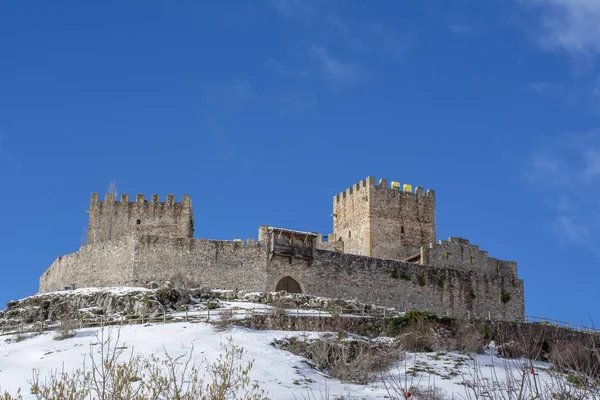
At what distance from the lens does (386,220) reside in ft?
199

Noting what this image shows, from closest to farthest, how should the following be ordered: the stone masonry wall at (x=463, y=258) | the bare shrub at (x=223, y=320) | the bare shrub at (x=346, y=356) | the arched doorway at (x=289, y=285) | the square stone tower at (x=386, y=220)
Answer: the bare shrub at (x=346, y=356)
the bare shrub at (x=223, y=320)
the arched doorway at (x=289, y=285)
the stone masonry wall at (x=463, y=258)
the square stone tower at (x=386, y=220)

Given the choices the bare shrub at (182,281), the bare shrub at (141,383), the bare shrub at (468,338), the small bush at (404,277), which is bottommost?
the bare shrub at (141,383)

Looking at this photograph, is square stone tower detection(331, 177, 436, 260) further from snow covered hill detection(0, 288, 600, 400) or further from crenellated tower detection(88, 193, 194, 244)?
crenellated tower detection(88, 193, 194, 244)

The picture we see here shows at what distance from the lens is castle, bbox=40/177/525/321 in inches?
1973

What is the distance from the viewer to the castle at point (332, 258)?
50125 millimetres

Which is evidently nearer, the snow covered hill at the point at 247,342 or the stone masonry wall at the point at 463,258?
the snow covered hill at the point at 247,342

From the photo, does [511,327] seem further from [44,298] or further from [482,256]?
[44,298]

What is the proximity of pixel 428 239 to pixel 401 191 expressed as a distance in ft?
12.3

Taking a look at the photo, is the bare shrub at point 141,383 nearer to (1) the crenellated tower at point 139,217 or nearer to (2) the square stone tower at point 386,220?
(1) the crenellated tower at point 139,217

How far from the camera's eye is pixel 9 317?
4634 cm

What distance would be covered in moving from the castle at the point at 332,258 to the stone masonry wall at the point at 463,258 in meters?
0.07

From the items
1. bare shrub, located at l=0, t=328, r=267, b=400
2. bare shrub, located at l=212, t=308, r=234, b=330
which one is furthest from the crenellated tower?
bare shrub, located at l=0, t=328, r=267, b=400

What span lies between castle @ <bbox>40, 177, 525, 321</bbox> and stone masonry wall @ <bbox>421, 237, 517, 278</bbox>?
2.8 inches

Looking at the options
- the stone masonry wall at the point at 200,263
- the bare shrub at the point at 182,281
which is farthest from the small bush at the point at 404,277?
the bare shrub at the point at 182,281
